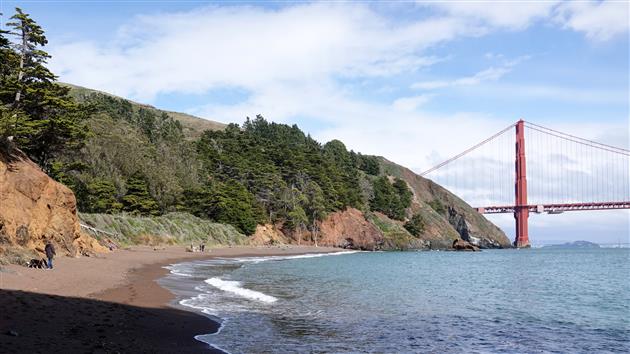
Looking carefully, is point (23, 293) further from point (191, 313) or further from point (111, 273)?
point (111, 273)

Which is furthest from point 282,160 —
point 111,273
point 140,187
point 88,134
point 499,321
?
point 499,321

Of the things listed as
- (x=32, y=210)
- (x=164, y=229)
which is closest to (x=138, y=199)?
(x=164, y=229)

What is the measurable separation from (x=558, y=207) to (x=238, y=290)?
361 ft

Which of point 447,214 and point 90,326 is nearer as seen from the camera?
point 90,326

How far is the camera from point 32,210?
94.1ft

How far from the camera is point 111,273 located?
26.8 meters

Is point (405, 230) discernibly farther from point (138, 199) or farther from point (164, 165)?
point (138, 199)

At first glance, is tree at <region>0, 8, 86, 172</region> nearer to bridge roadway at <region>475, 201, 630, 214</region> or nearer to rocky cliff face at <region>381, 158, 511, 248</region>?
bridge roadway at <region>475, 201, 630, 214</region>

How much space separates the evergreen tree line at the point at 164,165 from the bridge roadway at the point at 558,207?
20.5 m

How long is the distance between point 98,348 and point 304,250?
76.4 meters

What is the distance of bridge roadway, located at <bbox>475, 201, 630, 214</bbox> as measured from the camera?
350 ft

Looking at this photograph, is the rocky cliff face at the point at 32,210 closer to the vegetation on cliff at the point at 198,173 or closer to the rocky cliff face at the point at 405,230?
the vegetation on cliff at the point at 198,173

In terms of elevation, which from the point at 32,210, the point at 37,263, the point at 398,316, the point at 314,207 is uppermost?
the point at 314,207

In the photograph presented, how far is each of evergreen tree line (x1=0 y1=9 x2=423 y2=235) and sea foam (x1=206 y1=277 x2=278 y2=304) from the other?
46.3 feet
